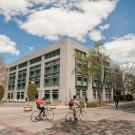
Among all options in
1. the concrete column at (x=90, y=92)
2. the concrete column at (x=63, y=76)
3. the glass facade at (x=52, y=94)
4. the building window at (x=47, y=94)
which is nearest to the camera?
the concrete column at (x=63, y=76)

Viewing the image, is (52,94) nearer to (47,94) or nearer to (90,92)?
(47,94)

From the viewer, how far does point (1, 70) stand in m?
58.7

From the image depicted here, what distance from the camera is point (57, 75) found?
57375 millimetres

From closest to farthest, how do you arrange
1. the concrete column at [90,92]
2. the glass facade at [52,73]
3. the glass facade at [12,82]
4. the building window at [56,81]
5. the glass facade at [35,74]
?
the building window at [56,81] < the glass facade at [52,73] < the concrete column at [90,92] < the glass facade at [35,74] < the glass facade at [12,82]

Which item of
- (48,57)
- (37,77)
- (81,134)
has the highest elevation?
(48,57)

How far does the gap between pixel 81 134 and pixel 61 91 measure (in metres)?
43.2

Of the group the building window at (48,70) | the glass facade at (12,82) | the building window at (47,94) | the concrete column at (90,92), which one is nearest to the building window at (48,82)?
the building window at (47,94)

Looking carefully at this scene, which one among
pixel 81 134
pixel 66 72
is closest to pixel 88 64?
pixel 66 72

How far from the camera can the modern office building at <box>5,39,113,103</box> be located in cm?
5472

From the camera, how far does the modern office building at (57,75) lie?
54719 millimetres

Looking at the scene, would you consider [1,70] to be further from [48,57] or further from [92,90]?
[92,90]

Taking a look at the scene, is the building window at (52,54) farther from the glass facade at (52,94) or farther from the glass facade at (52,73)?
the glass facade at (52,94)

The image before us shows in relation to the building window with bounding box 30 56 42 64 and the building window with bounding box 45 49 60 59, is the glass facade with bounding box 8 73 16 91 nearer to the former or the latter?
the building window with bounding box 30 56 42 64

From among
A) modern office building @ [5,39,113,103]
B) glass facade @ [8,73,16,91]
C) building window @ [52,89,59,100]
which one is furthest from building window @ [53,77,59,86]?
glass facade @ [8,73,16,91]
